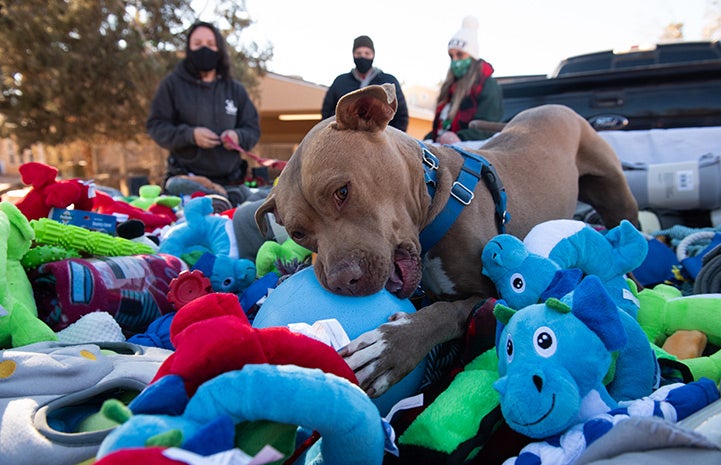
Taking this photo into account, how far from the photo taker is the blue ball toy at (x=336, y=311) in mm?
1852

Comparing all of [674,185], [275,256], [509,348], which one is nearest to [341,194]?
[275,256]

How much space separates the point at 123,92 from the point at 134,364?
58.7 feet

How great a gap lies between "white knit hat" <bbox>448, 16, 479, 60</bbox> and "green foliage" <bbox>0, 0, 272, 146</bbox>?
12964 millimetres

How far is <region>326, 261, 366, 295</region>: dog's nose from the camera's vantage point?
76.7 inches

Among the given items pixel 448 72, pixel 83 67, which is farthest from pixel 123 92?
pixel 448 72

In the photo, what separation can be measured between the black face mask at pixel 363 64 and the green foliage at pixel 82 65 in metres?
12.8

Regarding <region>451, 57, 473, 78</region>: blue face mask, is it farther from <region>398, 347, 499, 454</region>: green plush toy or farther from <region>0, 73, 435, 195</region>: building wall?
<region>0, 73, 435, 195</region>: building wall

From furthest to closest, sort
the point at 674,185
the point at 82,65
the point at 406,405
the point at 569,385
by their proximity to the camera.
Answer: the point at 82,65 → the point at 674,185 → the point at 406,405 → the point at 569,385

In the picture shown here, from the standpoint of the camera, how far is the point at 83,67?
17031 millimetres

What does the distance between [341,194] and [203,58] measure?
4067 millimetres

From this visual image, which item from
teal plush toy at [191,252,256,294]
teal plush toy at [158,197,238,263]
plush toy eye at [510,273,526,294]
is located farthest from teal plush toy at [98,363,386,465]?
teal plush toy at [158,197,238,263]

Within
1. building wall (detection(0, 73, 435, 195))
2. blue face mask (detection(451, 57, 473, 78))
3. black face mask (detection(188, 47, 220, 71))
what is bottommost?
building wall (detection(0, 73, 435, 195))

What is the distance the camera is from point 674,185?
166 inches

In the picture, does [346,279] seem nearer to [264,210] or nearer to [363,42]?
[264,210]
